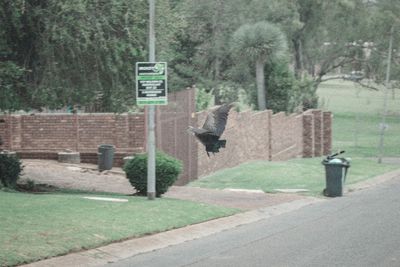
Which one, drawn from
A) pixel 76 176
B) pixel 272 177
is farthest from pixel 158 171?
pixel 272 177

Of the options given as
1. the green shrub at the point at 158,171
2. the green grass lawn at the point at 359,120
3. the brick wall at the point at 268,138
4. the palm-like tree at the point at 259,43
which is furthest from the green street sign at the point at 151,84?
A: the green grass lawn at the point at 359,120

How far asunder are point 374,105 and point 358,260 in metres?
75.1

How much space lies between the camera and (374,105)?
8306 centimetres

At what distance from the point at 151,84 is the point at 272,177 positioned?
10.7 m

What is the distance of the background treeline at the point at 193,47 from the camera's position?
17.5 meters

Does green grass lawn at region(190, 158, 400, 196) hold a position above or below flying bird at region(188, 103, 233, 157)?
below

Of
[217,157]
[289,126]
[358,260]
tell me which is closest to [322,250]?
[358,260]

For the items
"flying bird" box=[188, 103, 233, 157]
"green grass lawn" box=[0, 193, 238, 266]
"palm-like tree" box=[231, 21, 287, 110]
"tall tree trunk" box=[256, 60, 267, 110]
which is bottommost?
"green grass lawn" box=[0, 193, 238, 266]

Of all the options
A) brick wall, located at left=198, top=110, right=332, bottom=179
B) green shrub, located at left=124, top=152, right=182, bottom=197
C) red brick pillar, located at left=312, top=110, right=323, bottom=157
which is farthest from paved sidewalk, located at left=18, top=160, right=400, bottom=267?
red brick pillar, located at left=312, top=110, right=323, bottom=157

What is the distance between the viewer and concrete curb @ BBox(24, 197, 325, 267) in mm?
10000

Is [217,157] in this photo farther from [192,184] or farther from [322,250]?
[322,250]

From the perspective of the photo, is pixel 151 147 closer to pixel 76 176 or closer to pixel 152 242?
pixel 152 242

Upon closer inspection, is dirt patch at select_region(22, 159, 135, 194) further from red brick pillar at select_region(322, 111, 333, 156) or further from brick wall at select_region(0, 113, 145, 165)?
red brick pillar at select_region(322, 111, 333, 156)

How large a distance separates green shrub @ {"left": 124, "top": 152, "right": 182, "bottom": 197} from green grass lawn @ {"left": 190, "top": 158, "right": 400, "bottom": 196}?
17.4 ft
